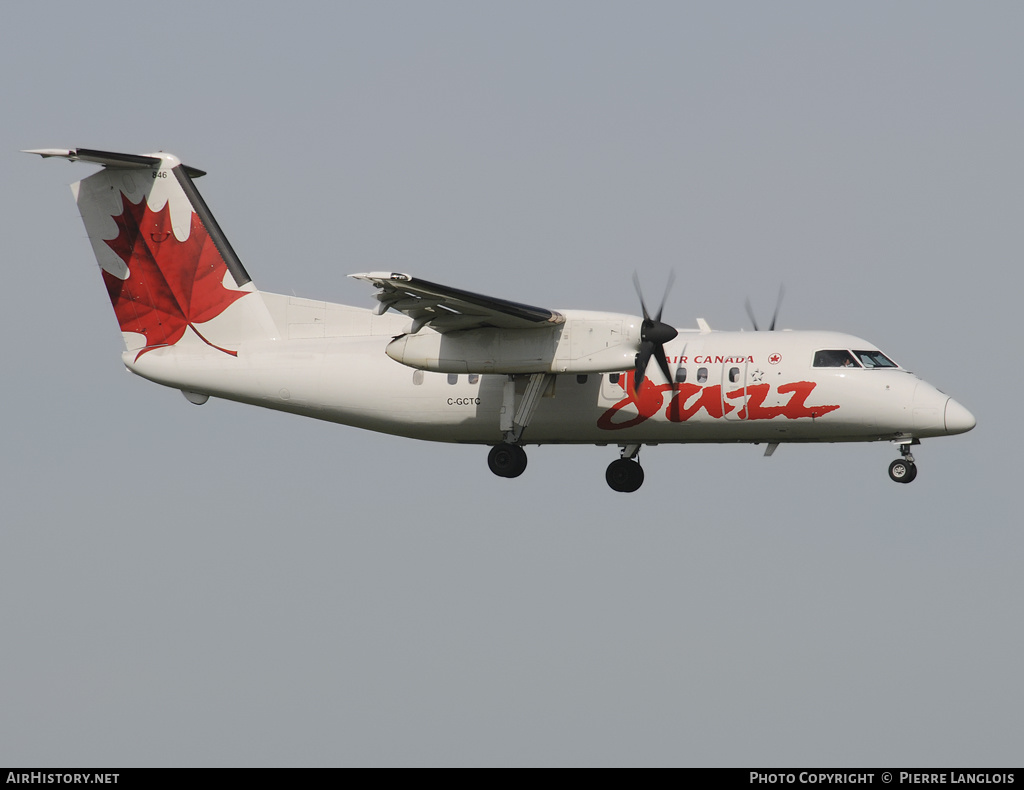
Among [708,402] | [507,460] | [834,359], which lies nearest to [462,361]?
[507,460]

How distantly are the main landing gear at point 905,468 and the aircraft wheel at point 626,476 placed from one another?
4341mm

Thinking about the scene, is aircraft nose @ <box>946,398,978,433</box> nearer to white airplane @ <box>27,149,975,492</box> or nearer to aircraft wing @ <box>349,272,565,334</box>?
white airplane @ <box>27,149,975,492</box>

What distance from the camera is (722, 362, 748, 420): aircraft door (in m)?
21.9

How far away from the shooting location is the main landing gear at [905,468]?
22.0 m

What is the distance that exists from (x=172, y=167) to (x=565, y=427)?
8454mm

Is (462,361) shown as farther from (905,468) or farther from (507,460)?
(905,468)

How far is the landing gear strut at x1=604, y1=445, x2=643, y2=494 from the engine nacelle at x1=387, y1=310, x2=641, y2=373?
3.07 m

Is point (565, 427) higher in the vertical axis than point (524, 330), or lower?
lower

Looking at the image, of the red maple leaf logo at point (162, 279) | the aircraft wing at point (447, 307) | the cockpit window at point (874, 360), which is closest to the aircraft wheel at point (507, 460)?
the aircraft wing at point (447, 307)

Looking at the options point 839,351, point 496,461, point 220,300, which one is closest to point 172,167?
point 220,300

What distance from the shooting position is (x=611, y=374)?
22.6m

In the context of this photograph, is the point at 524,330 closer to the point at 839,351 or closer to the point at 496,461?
the point at 496,461

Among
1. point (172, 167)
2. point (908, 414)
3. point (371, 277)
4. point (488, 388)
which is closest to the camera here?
point (371, 277)

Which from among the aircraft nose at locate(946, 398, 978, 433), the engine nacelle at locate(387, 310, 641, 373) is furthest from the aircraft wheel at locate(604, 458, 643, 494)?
the aircraft nose at locate(946, 398, 978, 433)
